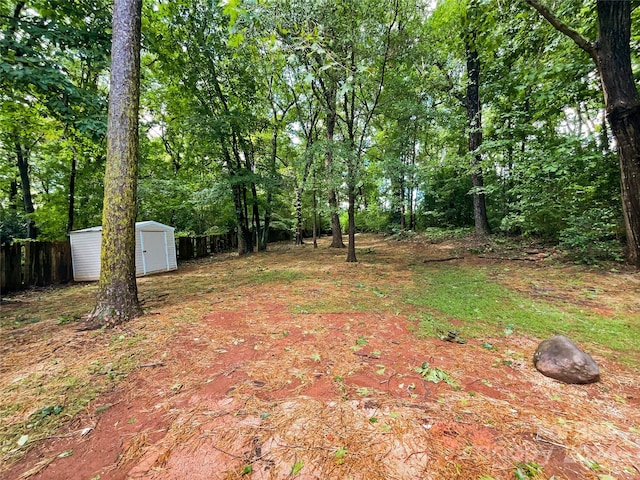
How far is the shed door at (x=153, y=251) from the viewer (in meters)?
7.77

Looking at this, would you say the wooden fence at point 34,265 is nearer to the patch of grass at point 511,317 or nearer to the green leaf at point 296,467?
the green leaf at point 296,467

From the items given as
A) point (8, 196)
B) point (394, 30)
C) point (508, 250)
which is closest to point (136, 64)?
point (394, 30)

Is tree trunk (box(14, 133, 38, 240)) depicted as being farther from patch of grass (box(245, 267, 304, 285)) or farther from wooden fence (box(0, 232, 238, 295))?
patch of grass (box(245, 267, 304, 285))

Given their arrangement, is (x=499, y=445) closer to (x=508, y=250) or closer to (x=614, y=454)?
(x=614, y=454)

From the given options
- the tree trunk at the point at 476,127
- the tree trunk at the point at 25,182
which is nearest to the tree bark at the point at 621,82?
the tree trunk at the point at 476,127

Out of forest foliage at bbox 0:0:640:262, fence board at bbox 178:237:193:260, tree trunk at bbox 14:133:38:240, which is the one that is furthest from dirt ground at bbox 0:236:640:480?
tree trunk at bbox 14:133:38:240

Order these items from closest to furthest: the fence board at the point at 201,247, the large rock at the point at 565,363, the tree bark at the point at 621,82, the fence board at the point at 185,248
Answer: the large rock at the point at 565,363, the tree bark at the point at 621,82, the fence board at the point at 185,248, the fence board at the point at 201,247

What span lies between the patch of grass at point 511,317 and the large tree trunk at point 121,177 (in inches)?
148

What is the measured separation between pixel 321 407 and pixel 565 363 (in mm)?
1989

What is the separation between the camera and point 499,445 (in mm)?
1382

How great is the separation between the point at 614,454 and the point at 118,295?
4550 millimetres

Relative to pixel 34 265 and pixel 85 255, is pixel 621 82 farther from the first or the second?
pixel 34 265

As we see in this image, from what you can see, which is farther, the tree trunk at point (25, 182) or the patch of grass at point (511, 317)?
the tree trunk at point (25, 182)

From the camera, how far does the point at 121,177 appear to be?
129 inches
